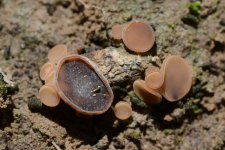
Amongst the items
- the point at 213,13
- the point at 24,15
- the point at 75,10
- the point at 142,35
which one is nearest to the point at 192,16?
the point at 213,13

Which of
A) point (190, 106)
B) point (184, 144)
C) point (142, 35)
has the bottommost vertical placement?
point (184, 144)

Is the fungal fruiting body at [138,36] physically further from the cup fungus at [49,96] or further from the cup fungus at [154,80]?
the cup fungus at [49,96]

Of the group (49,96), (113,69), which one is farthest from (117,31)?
(49,96)

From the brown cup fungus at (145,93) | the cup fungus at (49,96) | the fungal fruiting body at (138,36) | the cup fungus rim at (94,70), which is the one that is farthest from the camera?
the fungal fruiting body at (138,36)

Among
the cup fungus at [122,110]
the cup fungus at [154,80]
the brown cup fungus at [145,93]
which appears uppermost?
the cup fungus at [154,80]

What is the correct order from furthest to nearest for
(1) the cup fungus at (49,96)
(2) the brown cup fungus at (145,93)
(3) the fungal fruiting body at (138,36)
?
(3) the fungal fruiting body at (138,36) → (2) the brown cup fungus at (145,93) → (1) the cup fungus at (49,96)

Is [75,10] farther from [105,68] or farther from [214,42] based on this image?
[214,42]

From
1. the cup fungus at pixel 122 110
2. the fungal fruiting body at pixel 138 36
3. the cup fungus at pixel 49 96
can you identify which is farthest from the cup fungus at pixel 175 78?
the cup fungus at pixel 49 96

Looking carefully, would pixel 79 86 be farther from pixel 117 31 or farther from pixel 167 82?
pixel 167 82
